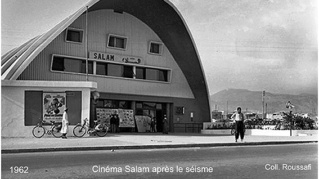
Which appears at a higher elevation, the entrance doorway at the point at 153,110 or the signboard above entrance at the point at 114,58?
the signboard above entrance at the point at 114,58

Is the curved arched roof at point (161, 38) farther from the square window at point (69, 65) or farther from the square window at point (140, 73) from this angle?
the square window at point (140, 73)

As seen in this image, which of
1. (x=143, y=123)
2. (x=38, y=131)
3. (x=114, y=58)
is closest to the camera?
(x=38, y=131)

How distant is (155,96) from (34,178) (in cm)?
2830

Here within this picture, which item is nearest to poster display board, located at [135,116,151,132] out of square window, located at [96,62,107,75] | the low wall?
square window, located at [96,62,107,75]

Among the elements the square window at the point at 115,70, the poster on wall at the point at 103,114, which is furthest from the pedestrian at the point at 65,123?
the square window at the point at 115,70

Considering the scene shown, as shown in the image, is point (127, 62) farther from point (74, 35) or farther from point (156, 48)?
point (74, 35)

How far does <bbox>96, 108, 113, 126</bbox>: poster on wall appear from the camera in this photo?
1318 inches

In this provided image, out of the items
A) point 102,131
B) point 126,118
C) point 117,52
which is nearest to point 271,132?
point 126,118

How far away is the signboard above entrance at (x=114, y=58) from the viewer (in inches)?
1300

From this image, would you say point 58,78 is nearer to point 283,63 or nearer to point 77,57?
point 77,57

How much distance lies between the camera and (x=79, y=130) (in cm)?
2361

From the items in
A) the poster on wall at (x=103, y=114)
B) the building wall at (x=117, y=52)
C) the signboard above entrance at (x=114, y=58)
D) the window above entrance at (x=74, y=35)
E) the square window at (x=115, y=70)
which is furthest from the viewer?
the square window at (x=115, y=70)

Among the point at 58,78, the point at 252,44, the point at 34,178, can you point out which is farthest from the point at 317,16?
the point at 58,78

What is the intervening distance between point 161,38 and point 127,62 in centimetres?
408
